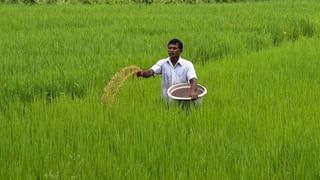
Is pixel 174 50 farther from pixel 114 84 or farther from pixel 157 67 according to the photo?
pixel 114 84

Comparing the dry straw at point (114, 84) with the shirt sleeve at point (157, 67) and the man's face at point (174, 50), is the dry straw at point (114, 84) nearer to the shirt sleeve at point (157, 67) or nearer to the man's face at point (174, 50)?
the shirt sleeve at point (157, 67)

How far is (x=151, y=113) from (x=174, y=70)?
0.42m

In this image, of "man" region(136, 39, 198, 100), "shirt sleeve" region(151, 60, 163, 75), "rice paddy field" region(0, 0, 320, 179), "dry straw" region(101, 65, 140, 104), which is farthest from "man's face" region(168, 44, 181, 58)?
"rice paddy field" region(0, 0, 320, 179)

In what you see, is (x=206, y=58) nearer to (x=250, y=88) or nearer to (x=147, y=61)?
(x=147, y=61)

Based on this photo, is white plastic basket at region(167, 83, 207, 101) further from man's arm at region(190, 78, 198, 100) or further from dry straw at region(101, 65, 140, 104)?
dry straw at region(101, 65, 140, 104)

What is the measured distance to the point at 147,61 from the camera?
6.26 m

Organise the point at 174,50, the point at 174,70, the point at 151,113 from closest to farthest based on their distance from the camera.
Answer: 1. the point at 151,113
2. the point at 174,50
3. the point at 174,70

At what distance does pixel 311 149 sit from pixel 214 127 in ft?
2.41

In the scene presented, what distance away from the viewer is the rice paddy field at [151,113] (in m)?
2.75

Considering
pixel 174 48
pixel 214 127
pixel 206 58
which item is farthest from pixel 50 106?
pixel 206 58

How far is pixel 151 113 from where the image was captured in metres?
3.81

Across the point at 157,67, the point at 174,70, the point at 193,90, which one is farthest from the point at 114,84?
the point at 193,90

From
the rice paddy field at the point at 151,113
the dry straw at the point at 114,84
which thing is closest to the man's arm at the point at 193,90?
the rice paddy field at the point at 151,113

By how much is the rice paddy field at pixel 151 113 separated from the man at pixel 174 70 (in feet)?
0.73
